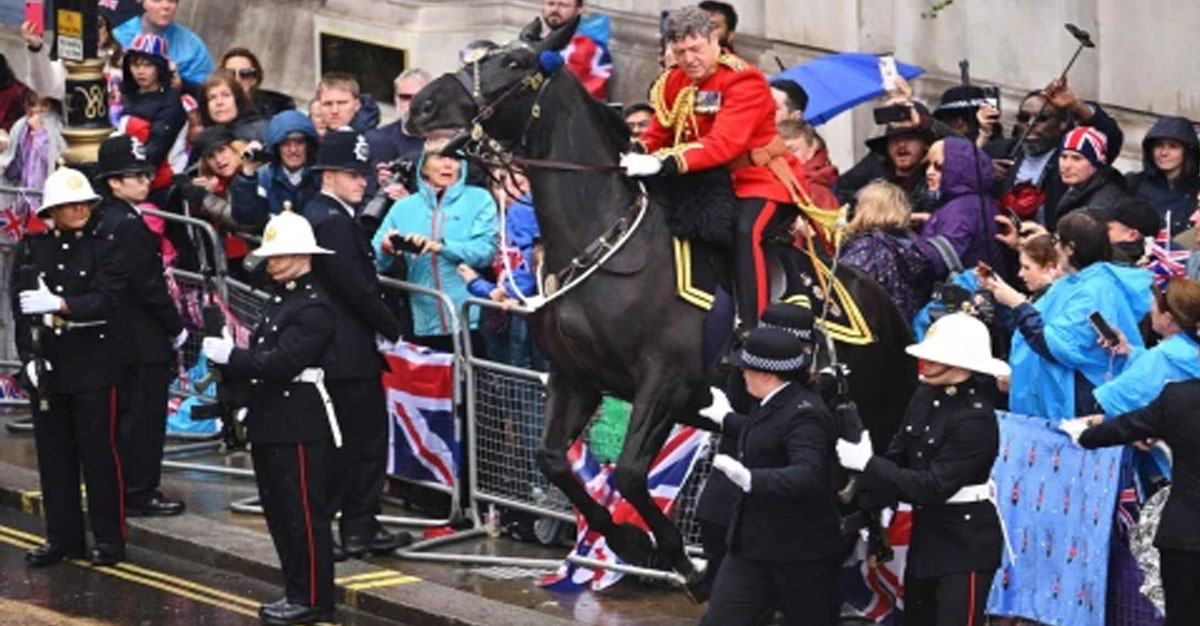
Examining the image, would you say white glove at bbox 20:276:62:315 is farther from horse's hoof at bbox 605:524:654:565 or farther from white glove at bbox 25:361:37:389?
horse's hoof at bbox 605:524:654:565

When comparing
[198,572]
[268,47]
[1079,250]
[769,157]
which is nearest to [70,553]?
[198,572]

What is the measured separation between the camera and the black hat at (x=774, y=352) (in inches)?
447

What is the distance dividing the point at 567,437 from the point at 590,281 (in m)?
Answer: 0.78

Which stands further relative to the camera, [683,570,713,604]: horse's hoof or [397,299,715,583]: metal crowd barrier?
[397,299,715,583]: metal crowd barrier

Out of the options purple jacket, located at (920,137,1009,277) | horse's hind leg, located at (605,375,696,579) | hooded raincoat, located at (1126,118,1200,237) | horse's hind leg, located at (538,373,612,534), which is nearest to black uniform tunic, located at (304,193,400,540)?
horse's hind leg, located at (538,373,612,534)

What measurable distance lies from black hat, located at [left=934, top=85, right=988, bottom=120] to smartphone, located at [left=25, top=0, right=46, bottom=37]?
666 cm

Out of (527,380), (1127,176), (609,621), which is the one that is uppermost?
(1127,176)

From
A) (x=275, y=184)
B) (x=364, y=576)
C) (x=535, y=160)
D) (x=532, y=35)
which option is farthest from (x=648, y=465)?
(x=275, y=184)

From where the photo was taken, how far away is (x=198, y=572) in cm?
1534

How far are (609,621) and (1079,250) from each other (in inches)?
120

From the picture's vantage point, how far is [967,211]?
49.9ft

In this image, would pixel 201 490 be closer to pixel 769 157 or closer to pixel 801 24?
pixel 769 157

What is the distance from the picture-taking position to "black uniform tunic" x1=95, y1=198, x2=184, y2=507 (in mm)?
15742

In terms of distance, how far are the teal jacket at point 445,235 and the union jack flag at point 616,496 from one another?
1.80 metres
